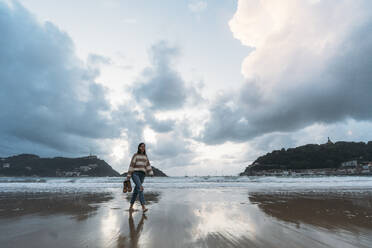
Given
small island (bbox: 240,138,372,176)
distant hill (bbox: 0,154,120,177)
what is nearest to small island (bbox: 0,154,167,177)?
distant hill (bbox: 0,154,120,177)

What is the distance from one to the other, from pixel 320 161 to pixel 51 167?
5392 inches

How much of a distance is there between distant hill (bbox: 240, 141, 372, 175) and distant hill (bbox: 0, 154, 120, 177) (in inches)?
3609

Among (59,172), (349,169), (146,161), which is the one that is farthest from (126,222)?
(59,172)

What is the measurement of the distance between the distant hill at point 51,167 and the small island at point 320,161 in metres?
89.6

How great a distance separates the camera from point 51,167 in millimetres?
101812

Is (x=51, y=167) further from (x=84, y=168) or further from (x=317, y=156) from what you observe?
(x=317, y=156)

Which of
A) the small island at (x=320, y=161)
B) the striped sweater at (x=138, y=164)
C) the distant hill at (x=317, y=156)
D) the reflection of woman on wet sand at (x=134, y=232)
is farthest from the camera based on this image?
the distant hill at (x=317, y=156)

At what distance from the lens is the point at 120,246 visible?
283 cm

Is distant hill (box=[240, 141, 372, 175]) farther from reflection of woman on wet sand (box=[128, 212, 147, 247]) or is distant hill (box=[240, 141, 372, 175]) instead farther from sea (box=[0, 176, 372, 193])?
reflection of woman on wet sand (box=[128, 212, 147, 247])

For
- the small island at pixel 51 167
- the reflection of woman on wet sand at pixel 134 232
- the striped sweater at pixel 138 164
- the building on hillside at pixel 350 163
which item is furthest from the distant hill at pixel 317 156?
the reflection of woman on wet sand at pixel 134 232

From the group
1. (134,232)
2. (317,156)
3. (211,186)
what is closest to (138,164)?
(134,232)

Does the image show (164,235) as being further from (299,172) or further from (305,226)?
(299,172)

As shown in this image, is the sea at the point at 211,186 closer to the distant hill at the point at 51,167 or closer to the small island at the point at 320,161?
the small island at the point at 320,161

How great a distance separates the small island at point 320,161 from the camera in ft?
270
